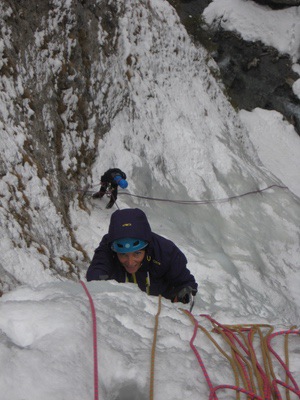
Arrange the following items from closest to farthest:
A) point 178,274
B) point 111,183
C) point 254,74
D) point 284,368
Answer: point 284,368 → point 178,274 → point 111,183 → point 254,74

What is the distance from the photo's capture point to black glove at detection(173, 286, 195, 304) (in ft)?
10.3

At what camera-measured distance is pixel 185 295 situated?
3.16m

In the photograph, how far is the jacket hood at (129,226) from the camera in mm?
2920

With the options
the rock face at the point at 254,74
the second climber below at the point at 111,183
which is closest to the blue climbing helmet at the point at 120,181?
the second climber below at the point at 111,183

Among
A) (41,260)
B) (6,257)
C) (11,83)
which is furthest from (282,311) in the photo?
(11,83)

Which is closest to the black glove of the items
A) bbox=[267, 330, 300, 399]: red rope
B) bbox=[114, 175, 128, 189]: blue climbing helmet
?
bbox=[267, 330, 300, 399]: red rope

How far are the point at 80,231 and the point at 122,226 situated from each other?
231 cm

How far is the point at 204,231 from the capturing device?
714 cm

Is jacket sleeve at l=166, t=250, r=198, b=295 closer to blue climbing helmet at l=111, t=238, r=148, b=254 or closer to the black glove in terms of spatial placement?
the black glove

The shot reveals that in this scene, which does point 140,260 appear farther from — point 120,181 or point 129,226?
point 120,181

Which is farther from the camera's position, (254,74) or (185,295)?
(254,74)

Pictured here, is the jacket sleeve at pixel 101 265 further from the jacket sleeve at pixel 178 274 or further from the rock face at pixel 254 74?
the rock face at pixel 254 74

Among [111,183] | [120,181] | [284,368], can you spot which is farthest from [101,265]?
[111,183]

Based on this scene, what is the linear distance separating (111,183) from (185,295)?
2855 millimetres
